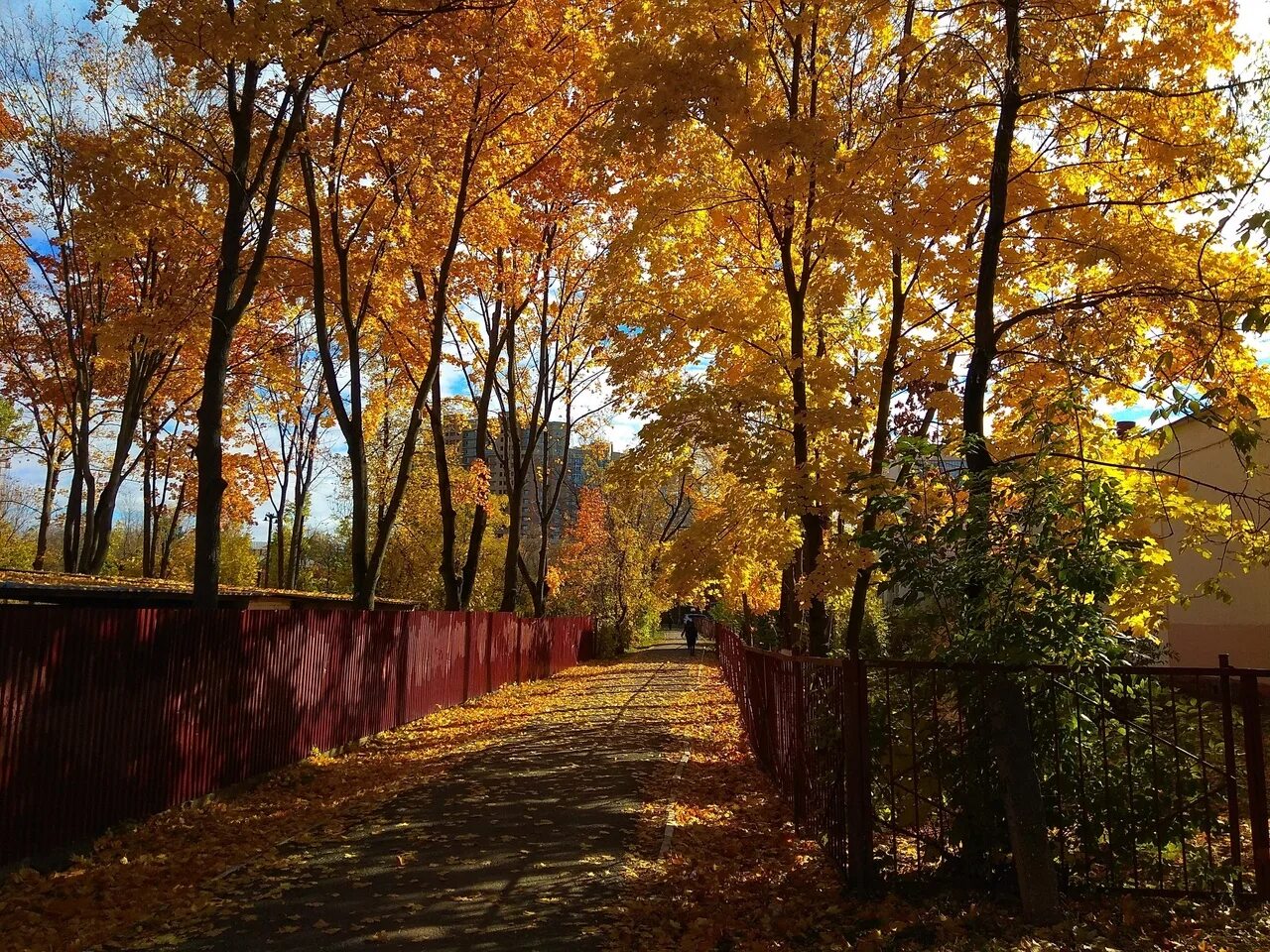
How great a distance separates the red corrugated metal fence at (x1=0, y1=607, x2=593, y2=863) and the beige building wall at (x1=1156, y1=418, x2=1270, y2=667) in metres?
13.6

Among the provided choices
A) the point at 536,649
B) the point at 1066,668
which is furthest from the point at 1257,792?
the point at 536,649

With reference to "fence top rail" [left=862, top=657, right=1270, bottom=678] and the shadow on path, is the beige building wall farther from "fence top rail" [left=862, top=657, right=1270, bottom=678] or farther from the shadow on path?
the shadow on path

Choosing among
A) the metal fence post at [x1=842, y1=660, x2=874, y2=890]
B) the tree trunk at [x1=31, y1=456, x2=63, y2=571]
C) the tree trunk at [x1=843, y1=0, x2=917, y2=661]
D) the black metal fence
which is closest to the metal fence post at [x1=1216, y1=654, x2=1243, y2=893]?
the black metal fence

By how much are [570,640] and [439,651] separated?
17.3 meters

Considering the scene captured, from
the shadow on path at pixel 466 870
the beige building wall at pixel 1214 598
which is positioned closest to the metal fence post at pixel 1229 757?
the shadow on path at pixel 466 870

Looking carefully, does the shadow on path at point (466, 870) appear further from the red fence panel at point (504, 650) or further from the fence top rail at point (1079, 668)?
the red fence panel at point (504, 650)

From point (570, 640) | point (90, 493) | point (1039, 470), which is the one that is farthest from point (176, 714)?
point (570, 640)

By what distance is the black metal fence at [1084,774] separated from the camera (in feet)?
16.3

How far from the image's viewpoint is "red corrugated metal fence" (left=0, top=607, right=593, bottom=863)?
5.71 m

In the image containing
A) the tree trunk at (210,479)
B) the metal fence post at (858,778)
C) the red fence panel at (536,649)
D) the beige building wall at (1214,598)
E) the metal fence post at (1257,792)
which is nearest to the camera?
the metal fence post at (1257,792)

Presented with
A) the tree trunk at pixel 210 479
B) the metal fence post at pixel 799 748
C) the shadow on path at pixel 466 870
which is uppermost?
the tree trunk at pixel 210 479

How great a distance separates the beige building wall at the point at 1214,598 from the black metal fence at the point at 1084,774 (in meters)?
10.7

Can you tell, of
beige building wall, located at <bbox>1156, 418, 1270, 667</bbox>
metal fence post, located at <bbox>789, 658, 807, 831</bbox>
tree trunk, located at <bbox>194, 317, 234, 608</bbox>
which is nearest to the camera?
metal fence post, located at <bbox>789, 658, 807, 831</bbox>

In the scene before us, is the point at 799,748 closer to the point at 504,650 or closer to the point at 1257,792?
the point at 1257,792
